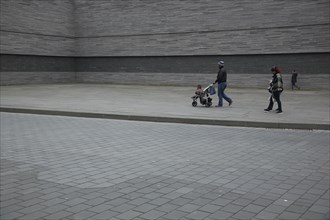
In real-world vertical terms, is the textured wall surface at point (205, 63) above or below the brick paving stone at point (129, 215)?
above

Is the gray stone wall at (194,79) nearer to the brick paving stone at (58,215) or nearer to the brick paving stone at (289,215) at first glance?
the brick paving stone at (289,215)

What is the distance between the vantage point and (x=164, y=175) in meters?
6.23

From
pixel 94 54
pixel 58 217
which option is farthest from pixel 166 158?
pixel 94 54

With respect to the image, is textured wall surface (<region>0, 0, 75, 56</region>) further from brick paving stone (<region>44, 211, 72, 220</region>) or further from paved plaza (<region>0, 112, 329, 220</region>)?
brick paving stone (<region>44, 211, 72, 220</region>)

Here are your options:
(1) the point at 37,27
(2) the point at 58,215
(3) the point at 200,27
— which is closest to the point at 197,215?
(2) the point at 58,215

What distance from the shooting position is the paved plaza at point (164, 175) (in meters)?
4.68

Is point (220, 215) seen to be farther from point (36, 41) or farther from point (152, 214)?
point (36, 41)

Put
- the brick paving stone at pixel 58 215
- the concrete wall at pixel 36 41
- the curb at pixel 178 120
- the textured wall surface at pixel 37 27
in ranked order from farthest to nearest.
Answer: the concrete wall at pixel 36 41
the textured wall surface at pixel 37 27
the curb at pixel 178 120
the brick paving stone at pixel 58 215

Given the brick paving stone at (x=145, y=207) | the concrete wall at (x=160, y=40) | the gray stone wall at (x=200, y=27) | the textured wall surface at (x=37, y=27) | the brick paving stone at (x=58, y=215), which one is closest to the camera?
the brick paving stone at (x=58, y=215)

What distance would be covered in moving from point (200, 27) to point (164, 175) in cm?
2498

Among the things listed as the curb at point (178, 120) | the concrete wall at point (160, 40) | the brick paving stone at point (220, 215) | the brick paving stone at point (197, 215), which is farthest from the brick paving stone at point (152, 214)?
the concrete wall at point (160, 40)

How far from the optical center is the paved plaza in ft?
15.4

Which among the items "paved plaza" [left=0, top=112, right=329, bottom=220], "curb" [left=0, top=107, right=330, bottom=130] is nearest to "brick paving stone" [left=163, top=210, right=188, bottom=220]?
"paved plaza" [left=0, top=112, right=329, bottom=220]

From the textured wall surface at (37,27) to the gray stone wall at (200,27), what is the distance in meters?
1.17
